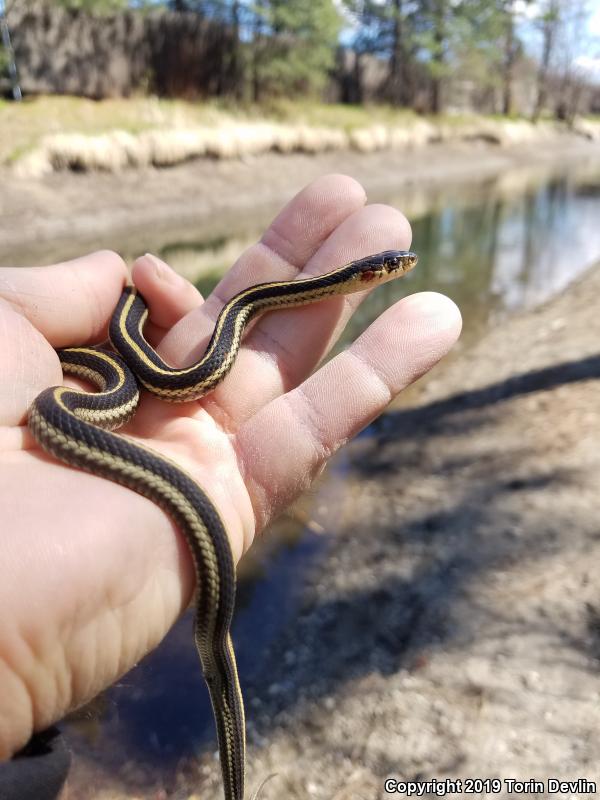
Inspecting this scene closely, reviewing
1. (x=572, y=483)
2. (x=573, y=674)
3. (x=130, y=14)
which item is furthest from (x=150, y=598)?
(x=130, y=14)

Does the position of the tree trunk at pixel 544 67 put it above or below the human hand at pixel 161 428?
above

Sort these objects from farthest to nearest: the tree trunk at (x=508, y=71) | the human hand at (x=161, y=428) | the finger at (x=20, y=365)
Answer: the tree trunk at (x=508, y=71), the finger at (x=20, y=365), the human hand at (x=161, y=428)

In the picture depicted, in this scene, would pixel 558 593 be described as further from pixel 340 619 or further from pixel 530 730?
pixel 340 619

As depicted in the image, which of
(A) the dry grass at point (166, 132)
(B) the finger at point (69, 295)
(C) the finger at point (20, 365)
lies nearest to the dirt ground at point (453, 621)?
(C) the finger at point (20, 365)

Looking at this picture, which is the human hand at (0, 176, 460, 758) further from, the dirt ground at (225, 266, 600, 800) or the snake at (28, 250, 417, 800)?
the dirt ground at (225, 266, 600, 800)

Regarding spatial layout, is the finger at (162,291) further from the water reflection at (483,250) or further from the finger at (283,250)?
the water reflection at (483,250)

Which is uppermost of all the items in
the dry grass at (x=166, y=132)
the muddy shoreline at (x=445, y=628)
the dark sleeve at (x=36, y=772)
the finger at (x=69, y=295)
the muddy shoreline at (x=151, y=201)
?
the dry grass at (x=166, y=132)

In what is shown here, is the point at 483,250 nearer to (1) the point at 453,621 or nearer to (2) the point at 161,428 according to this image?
(1) the point at 453,621
